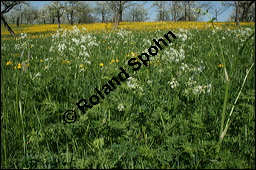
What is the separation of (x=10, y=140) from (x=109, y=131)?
0.97m

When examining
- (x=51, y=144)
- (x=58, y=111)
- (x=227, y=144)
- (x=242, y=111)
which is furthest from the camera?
(x=58, y=111)

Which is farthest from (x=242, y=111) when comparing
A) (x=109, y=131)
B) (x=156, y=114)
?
(x=109, y=131)

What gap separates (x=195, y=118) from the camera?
6.97 feet

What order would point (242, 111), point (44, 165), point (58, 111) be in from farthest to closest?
1. point (58, 111)
2. point (242, 111)
3. point (44, 165)

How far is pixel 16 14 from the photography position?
9419cm

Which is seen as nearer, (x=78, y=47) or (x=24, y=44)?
(x=24, y=44)

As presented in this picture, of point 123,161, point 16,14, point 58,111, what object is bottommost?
point 123,161

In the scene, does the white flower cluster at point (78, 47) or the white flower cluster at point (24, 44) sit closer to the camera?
the white flower cluster at point (24, 44)

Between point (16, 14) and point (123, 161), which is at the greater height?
point (16, 14)

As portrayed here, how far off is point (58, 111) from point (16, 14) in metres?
108

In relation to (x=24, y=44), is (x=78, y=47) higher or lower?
higher

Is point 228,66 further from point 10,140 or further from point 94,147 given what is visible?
point 10,140

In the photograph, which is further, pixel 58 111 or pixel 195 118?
pixel 58 111

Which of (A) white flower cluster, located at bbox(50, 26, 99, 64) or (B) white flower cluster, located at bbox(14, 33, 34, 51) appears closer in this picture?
(B) white flower cluster, located at bbox(14, 33, 34, 51)
